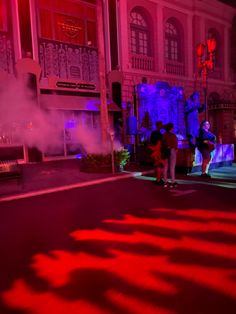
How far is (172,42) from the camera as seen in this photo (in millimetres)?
19344

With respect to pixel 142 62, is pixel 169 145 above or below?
below

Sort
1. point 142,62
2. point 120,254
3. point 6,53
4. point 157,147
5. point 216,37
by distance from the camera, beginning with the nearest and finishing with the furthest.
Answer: point 120,254
point 157,147
point 6,53
point 142,62
point 216,37

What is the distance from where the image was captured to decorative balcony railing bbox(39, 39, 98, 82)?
14.2m

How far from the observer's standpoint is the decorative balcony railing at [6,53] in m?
12.9

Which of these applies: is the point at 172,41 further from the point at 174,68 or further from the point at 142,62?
the point at 142,62

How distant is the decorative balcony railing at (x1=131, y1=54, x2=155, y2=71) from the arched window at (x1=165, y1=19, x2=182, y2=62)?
151 cm

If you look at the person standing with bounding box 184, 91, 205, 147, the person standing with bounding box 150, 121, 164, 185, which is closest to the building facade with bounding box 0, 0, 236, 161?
the person standing with bounding box 184, 91, 205, 147

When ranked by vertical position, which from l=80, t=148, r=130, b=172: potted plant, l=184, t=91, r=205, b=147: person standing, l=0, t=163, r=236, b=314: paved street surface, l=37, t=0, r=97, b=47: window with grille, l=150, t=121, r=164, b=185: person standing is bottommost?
l=0, t=163, r=236, b=314: paved street surface

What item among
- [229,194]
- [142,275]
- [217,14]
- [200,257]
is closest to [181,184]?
[229,194]

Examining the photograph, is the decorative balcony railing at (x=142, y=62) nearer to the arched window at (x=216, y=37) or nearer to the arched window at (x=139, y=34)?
the arched window at (x=139, y=34)

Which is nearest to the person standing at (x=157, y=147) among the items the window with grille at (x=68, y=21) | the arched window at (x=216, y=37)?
the window with grille at (x=68, y=21)

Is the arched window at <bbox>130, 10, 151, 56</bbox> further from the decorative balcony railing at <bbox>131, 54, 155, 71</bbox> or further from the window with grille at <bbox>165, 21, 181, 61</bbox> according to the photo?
the window with grille at <bbox>165, 21, 181, 61</bbox>

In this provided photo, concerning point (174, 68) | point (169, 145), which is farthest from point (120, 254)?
point (174, 68)

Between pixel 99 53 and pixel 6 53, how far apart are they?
15.7 feet
